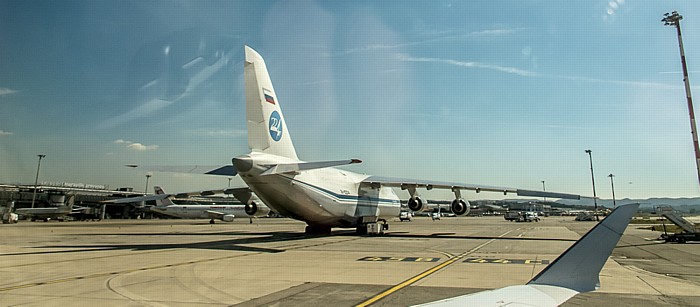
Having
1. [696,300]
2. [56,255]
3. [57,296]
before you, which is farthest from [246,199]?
[696,300]

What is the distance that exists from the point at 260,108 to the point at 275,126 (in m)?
1.48

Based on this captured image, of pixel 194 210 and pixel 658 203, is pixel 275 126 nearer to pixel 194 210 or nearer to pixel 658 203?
pixel 658 203

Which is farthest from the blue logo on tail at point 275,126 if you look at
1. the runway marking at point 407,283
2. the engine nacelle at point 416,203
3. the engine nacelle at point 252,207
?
the engine nacelle at point 416,203

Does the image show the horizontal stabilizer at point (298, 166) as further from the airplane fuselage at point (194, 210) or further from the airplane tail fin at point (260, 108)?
the airplane fuselage at point (194, 210)

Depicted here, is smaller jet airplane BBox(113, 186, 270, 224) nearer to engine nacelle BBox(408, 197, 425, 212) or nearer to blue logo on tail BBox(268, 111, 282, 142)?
engine nacelle BBox(408, 197, 425, 212)

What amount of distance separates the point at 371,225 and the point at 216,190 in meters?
10.9

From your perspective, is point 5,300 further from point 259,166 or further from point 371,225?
point 371,225

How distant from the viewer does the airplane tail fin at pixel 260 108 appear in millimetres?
20625

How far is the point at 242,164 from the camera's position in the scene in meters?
18.4

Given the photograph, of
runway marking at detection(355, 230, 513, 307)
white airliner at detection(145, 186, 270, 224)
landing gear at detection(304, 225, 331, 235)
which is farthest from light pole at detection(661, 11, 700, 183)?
white airliner at detection(145, 186, 270, 224)

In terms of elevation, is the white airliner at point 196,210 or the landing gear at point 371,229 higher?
the white airliner at point 196,210

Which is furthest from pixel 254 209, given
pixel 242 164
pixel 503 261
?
pixel 503 261

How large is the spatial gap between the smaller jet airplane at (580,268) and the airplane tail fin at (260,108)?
17229 mm

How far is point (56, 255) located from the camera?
15398 mm
